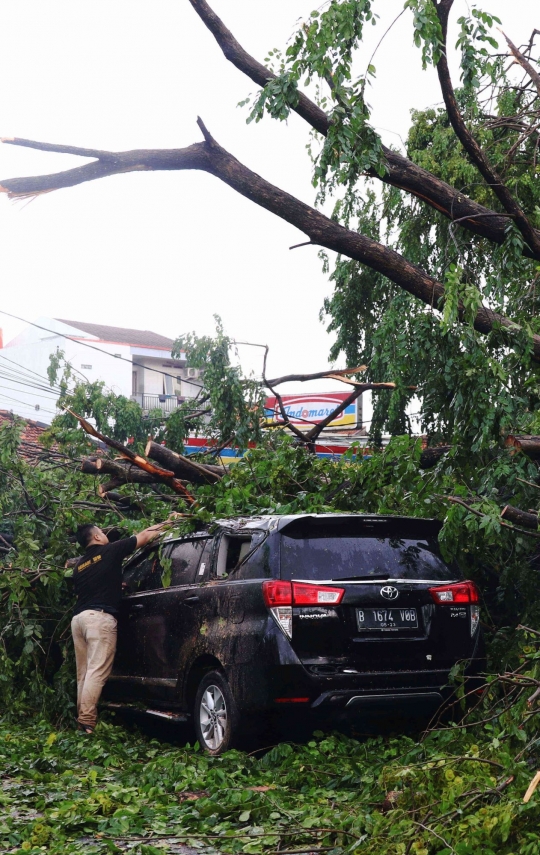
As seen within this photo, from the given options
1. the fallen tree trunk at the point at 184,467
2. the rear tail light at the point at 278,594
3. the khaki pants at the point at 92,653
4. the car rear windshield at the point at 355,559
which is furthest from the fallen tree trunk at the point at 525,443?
the khaki pants at the point at 92,653

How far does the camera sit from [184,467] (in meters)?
10.0

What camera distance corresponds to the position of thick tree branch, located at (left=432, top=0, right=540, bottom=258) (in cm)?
879

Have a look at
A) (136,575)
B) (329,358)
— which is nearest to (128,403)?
(329,358)

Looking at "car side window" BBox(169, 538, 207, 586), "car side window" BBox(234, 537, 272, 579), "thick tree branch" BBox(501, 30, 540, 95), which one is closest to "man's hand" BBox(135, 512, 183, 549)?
"car side window" BBox(169, 538, 207, 586)

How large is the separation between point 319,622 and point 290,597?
9.7 inches

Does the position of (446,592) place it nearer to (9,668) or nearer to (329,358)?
(9,668)

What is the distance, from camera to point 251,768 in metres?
6.18

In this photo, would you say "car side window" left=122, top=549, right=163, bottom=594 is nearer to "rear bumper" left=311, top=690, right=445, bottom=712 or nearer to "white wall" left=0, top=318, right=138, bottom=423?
"rear bumper" left=311, top=690, right=445, bottom=712

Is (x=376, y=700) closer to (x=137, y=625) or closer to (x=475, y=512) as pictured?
(x=475, y=512)

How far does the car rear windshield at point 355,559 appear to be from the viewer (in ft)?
21.1

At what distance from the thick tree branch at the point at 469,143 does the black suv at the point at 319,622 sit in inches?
144

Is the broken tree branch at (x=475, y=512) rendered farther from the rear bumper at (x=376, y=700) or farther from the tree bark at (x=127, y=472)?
the tree bark at (x=127, y=472)

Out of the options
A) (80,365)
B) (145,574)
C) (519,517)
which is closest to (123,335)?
(80,365)

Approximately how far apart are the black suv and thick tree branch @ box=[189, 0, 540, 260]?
11.8ft
